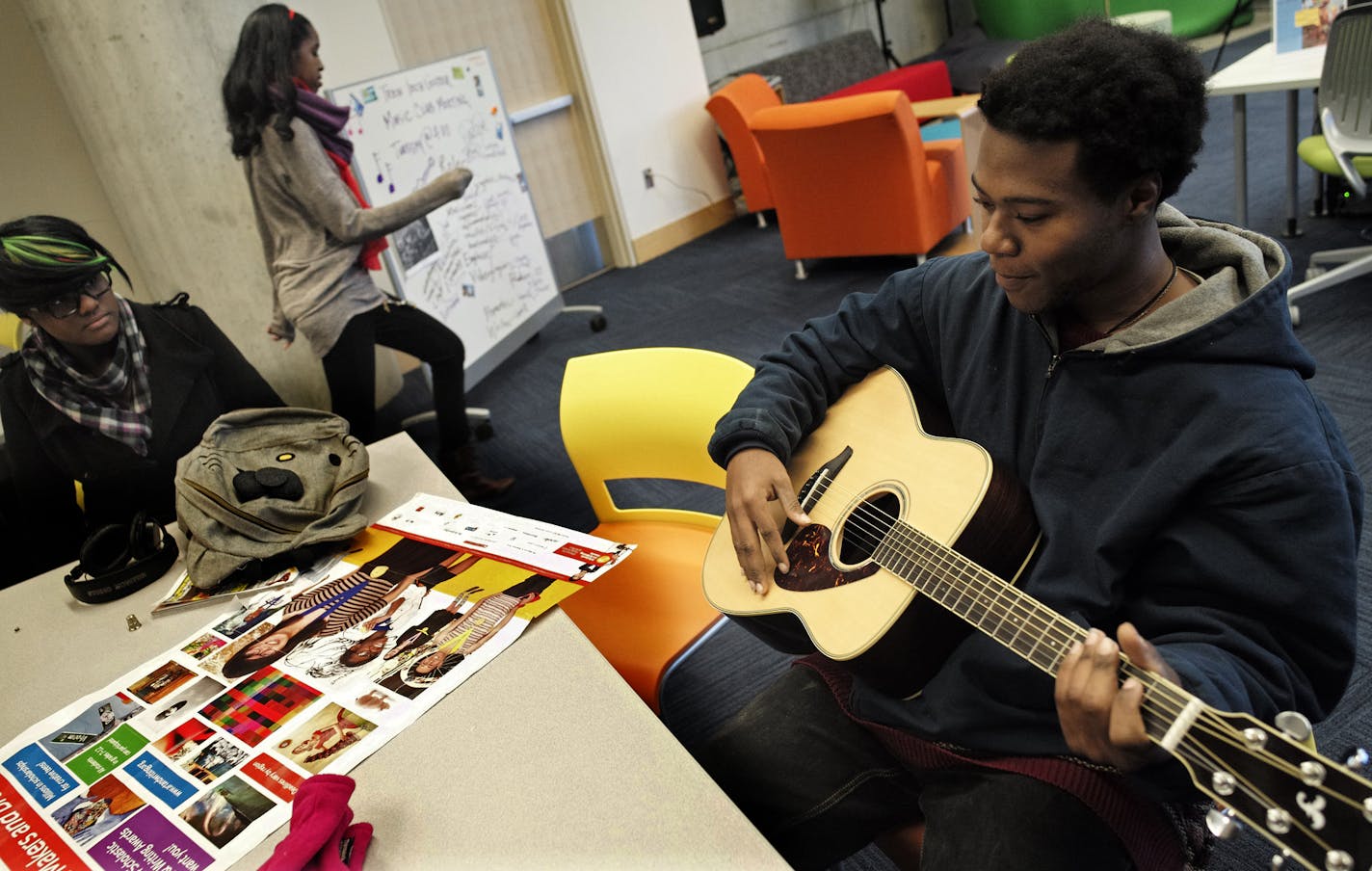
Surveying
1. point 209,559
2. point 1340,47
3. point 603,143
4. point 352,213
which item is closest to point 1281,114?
point 1340,47

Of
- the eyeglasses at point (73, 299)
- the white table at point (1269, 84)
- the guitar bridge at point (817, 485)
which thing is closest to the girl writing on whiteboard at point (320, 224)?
the eyeglasses at point (73, 299)

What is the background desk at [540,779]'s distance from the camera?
2.87 feet

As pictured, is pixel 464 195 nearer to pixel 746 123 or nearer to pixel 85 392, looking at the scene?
pixel 746 123

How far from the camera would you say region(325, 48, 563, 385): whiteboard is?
344 centimetres

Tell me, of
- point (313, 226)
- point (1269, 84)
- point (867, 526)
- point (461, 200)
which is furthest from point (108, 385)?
point (1269, 84)

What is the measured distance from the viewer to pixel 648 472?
6.00 ft

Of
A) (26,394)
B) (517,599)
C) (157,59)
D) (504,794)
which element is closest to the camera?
(504,794)

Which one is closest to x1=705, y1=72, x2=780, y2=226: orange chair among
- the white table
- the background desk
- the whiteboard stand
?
the whiteboard stand

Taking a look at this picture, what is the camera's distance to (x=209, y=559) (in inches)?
58.4

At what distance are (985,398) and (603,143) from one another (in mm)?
4199

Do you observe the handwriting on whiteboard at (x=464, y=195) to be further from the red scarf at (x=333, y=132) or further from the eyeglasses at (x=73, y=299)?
the eyeglasses at (x=73, y=299)

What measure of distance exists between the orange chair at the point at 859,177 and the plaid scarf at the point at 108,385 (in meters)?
2.94

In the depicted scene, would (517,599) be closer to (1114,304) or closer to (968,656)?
(968,656)

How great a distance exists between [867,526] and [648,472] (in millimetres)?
705
